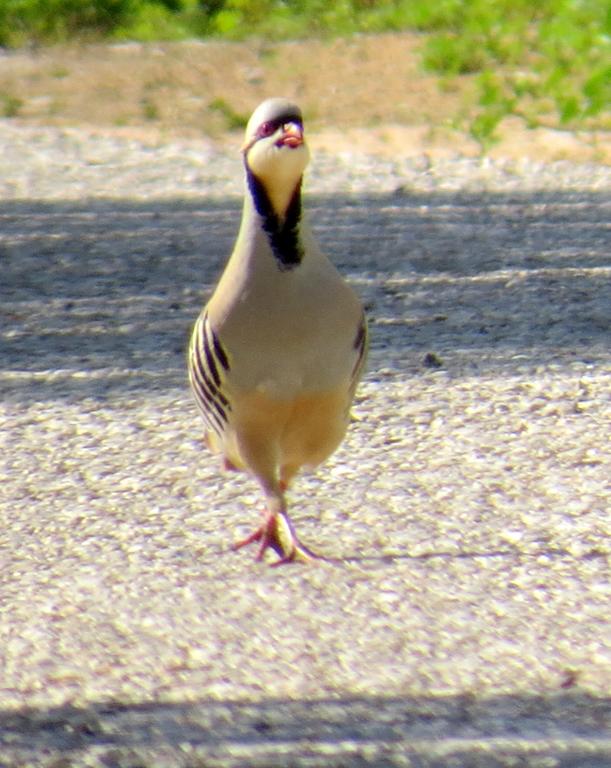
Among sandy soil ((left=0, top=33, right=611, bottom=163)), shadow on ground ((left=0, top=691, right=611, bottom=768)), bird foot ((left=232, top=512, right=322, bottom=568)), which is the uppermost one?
shadow on ground ((left=0, top=691, right=611, bottom=768))

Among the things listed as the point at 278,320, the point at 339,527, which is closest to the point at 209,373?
the point at 278,320

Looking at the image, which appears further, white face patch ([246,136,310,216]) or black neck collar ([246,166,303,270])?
black neck collar ([246,166,303,270])

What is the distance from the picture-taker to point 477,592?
176 inches

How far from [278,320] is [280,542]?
2.93 ft

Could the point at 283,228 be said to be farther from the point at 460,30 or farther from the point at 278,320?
the point at 460,30

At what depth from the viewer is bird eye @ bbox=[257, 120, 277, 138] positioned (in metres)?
4.15

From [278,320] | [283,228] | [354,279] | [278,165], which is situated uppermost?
[278,165]

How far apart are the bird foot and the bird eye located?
1.21 m

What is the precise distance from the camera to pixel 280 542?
4.80 metres

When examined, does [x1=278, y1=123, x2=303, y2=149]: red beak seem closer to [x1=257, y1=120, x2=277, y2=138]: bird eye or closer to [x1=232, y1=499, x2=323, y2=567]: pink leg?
[x1=257, y1=120, x2=277, y2=138]: bird eye

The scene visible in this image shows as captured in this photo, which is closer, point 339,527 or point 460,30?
point 339,527

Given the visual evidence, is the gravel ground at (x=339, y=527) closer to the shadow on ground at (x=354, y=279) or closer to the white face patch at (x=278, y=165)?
the shadow on ground at (x=354, y=279)

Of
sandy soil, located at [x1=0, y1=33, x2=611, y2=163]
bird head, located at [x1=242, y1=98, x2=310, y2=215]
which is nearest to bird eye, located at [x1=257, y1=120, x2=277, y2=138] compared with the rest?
bird head, located at [x1=242, y1=98, x2=310, y2=215]

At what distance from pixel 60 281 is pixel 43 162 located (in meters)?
3.76
